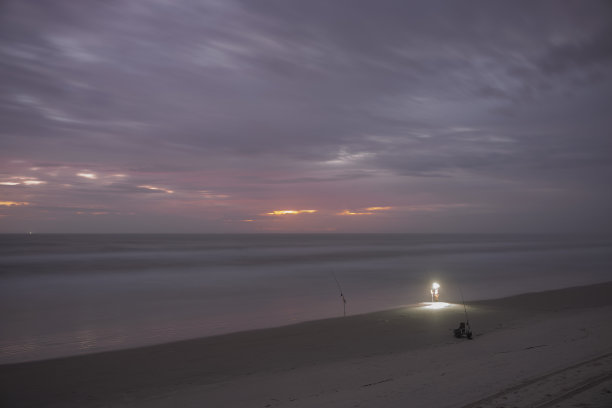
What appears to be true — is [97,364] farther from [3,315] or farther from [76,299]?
[76,299]

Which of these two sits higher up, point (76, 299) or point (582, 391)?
point (582, 391)

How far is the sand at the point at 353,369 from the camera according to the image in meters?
6.44

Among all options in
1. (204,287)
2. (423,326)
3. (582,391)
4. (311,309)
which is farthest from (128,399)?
(204,287)

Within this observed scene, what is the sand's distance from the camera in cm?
644

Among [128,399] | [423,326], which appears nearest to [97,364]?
[128,399]

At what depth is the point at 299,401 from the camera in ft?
22.0

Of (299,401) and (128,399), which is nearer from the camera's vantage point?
(299,401)

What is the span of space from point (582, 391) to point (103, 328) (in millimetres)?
14805

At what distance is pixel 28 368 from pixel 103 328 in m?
5.05

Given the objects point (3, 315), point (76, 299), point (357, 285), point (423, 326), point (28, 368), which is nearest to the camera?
point (28, 368)

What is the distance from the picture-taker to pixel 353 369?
8609mm

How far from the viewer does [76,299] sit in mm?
22562

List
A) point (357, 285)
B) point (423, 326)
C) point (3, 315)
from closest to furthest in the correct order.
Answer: point (423, 326), point (3, 315), point (357, 285)

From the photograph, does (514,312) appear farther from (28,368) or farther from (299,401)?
(28,368)
